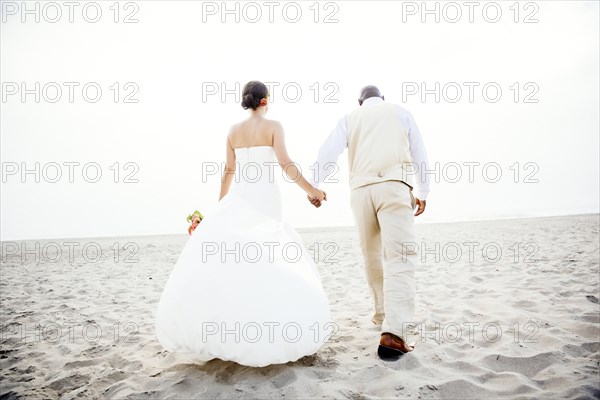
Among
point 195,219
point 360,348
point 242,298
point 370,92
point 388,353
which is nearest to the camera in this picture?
point 242,298

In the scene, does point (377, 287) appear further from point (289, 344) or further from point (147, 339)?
point (147, 339)

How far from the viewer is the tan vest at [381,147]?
10.1 feet

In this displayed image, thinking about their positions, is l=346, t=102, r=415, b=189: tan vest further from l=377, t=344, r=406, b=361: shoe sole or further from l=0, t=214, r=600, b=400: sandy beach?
l=0, t=214, r=600, b=400: sandy beach

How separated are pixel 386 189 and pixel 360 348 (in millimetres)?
1403

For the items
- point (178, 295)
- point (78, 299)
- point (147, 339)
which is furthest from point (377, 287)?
point (78, 299)

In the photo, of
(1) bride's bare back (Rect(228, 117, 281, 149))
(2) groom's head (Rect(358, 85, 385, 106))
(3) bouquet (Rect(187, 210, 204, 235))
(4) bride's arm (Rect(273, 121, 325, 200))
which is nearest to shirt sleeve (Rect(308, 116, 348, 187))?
(4) bride's arm (Rect(273, 121, 325, 200))

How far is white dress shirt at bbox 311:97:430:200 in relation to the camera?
329 cm

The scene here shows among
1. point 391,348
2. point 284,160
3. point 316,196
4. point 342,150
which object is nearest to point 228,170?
point 284,160

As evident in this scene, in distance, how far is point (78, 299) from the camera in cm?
534

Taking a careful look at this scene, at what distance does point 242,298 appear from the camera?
244 centimetres

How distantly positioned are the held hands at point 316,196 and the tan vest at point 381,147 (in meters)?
0.37

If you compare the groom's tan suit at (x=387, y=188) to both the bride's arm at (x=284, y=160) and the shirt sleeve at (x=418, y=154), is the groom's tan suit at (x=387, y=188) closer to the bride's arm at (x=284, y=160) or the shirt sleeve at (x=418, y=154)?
the shirt sleeve at (x=418, y=154)

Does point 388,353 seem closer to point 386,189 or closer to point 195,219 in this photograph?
point 386,189

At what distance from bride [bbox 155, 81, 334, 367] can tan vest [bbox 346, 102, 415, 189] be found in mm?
917
